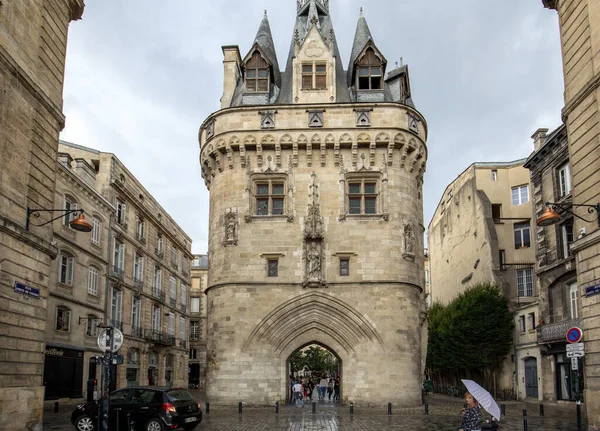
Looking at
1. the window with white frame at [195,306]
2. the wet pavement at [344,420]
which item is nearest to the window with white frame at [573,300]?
the wet pavement at [344,420]

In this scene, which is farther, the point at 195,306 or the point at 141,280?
the point at 195,306

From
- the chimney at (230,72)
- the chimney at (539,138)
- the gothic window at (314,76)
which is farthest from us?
the chimney at (539,138)

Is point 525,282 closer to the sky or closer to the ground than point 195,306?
closer to the ground

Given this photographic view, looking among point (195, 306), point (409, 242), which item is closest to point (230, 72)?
point (409, 242)

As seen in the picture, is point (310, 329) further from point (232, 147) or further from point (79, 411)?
point (79, 411)

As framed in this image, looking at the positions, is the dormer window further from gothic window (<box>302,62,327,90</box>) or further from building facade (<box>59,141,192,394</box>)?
building facade (<box>59,141,192,394</box>)

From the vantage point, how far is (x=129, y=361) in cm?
3719

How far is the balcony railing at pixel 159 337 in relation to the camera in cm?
3975

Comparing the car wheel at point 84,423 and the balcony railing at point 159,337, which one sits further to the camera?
the balcony railing at point 159,337

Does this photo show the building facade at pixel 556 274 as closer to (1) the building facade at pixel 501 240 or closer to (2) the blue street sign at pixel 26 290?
(1) the building facade at pixel 501 240

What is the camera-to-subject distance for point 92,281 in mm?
32125

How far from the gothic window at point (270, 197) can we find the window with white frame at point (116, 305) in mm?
12200

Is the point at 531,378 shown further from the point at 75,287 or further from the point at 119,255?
the point at 119,255

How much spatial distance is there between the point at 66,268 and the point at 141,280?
1047 centimetres
